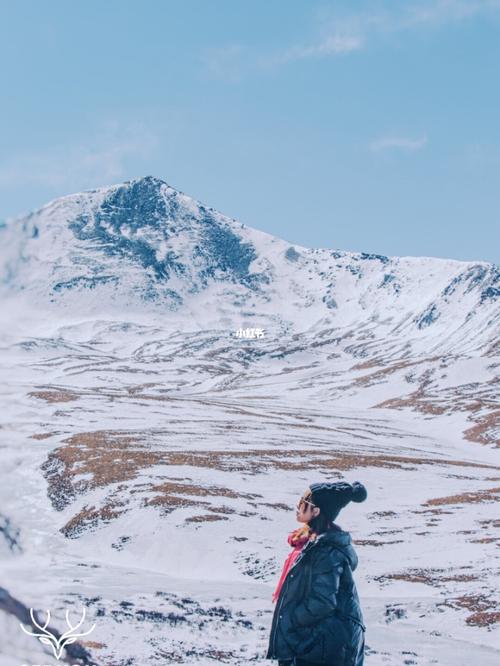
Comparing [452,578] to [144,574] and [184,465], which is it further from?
[184,465]

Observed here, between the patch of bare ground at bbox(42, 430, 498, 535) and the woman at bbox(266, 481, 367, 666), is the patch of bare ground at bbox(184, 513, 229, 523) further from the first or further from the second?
the woman at bbox(266, 481, 367, 666)

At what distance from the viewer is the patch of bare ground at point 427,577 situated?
2606cm

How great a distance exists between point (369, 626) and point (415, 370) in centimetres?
15796

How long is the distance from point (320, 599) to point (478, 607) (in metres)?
16.9

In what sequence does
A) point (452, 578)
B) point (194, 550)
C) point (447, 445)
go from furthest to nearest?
point (447, 445) → point (194, 550) → point (452, 578)

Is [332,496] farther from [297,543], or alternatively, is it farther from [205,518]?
[205,518]

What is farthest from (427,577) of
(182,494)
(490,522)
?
(182,494)

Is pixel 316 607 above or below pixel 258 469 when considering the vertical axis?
above

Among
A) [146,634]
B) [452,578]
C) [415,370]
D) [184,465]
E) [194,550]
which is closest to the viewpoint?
[146,634]

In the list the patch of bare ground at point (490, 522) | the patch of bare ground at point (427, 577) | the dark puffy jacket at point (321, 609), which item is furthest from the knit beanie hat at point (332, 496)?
the patch of bare ground at point (490, 522)

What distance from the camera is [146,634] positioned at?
18234 millimetres

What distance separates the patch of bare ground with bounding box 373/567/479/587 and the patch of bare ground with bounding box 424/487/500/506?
16.6 m

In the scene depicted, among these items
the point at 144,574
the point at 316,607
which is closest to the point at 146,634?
the point at 144,574

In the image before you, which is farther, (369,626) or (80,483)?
(80,483)
